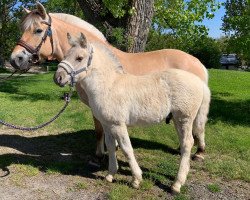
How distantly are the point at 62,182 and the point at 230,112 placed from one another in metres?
6.46

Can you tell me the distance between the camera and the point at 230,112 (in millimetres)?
10602

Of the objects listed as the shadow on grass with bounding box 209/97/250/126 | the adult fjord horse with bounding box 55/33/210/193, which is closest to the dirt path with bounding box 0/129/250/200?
the adult fjord horse with bounding box 55/33/210/193

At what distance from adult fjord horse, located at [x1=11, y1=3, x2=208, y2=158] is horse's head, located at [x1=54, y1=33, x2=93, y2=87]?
71cm

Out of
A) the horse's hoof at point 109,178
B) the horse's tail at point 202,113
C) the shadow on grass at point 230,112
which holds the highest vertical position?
the horse's tail at point 202,113

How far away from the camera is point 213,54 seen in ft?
99.7

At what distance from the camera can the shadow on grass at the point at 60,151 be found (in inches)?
243

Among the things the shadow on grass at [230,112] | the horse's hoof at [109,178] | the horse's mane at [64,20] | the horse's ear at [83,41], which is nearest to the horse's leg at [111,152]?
the horse's hoof at [109,178]

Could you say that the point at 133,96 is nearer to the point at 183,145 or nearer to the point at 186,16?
the point at 183,145

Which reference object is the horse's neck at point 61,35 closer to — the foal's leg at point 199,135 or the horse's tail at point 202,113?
the horse's tail at point 202,113

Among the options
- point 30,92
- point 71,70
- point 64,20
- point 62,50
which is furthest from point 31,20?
point 30,92

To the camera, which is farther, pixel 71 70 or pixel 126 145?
pixel 126 145

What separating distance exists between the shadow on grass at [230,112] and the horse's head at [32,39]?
521 centimetres

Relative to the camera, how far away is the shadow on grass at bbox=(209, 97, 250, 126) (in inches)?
380

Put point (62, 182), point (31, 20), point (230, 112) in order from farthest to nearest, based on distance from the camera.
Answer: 1. point (230, 112)
2. point (31, 20)
3. point (62, 182)
